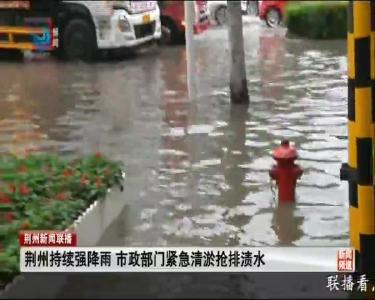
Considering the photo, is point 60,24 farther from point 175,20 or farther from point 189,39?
point 175,20

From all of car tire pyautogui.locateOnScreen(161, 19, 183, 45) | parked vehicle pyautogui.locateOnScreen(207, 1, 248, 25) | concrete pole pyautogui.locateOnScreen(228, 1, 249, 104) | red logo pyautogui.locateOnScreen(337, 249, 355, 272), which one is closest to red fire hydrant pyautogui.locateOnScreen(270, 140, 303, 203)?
red logo pyautogui.locateOnScreen(337, 249, 355, 272)

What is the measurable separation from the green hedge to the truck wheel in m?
5.26

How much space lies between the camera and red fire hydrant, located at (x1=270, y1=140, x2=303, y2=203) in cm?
458

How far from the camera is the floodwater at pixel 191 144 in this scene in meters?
4.37

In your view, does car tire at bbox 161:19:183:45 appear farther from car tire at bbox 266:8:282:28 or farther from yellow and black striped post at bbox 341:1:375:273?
yellow and black striped post at bbox 341:1:375:273

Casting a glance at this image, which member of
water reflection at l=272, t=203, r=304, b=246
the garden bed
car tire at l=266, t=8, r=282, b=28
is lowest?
water reflection at l=272, t=203, r=304, b=246

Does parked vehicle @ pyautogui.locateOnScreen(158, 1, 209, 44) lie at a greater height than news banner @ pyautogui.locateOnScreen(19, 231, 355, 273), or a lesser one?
greater

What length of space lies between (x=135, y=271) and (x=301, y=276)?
644mm

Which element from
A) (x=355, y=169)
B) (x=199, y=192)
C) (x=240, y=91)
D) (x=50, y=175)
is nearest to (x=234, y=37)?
(x=240, y=91)

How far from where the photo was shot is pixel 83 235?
3775mm

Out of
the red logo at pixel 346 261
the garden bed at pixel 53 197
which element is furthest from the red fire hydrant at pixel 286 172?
the red logo at pixel 346 261

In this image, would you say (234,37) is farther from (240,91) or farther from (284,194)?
(284,194)

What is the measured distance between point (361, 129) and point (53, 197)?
1.59 m

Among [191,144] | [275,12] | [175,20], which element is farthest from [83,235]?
[275,12]
